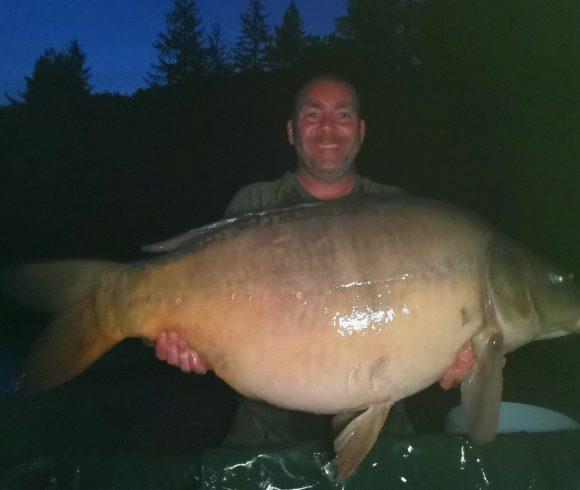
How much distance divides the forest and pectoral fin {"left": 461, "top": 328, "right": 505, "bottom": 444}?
553 centimetres

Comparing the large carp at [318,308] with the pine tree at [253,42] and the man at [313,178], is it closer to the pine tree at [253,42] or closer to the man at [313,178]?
the man at [313,178]

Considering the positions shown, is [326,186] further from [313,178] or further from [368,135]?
[368,135]

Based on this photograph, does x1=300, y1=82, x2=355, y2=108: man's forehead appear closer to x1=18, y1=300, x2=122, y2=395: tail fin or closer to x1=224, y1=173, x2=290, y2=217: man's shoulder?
x1=224, y1=173, x2=290, y2=217: man's shoulder

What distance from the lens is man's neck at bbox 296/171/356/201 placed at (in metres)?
2.18

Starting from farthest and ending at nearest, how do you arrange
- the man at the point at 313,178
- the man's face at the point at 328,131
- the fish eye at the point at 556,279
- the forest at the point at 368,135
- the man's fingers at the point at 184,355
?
the forest at the point at 368,135, the man's face at the point at 328,131, the man at the point at 313,178, the fish eye at the point at 556,279, the man's fingers at the point at 184,355

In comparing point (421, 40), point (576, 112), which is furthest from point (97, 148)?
point (576, 112)

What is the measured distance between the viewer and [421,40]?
16.9m

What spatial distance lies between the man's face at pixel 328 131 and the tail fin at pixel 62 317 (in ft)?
3.06

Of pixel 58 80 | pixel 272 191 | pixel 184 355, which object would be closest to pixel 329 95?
pixel 272 191

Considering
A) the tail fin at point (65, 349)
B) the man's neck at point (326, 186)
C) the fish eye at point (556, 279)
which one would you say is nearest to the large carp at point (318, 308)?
the tail fin at point (65, 349)

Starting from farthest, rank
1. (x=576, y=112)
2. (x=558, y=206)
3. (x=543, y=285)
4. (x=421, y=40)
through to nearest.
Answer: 1. (x=421, y=40)
2. (x=576, y=112)
3. (x=558, y=206)
4. (x=543, y=285)

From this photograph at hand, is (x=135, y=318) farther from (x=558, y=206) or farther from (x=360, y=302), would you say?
(x=558, y=206)

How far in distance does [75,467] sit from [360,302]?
0.86m

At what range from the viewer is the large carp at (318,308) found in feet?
4.61
